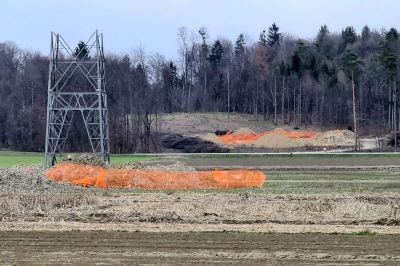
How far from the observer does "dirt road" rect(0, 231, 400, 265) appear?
538 inches

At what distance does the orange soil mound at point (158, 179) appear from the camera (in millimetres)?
34938

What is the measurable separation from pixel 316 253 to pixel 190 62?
116903 millimetres

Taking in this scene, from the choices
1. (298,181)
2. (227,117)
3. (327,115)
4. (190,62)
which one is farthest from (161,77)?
(298,181)

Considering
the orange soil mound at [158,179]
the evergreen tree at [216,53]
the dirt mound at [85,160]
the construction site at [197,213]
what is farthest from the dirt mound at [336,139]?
the evergreen tree at [216,53]

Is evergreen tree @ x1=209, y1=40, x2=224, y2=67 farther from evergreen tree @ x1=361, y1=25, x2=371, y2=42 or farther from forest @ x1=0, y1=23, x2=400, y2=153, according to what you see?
evergreen tree @ x1=361, y1=25, x2=371, y2=42

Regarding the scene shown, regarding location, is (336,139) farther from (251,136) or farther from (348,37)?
(348,37)

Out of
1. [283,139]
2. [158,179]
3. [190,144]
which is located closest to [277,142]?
[283,139]

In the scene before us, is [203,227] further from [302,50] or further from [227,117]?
[302,50]

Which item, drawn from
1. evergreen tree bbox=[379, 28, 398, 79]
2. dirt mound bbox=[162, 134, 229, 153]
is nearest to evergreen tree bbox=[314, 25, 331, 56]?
evergreen tree bbox=[379, 28, 398, 79]

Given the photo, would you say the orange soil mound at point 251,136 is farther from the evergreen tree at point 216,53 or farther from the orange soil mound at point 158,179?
Answer: the orange soil mound at point 158,179

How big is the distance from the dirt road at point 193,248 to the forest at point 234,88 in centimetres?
6908

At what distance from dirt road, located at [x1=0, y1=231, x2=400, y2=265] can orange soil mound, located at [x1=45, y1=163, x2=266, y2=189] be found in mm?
16927

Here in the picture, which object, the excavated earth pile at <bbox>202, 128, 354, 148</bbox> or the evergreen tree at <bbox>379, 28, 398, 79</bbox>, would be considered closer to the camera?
the excavated earth pile at <bbox>202, 128, 354, 148</bbox>

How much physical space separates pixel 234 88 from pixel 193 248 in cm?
10329
